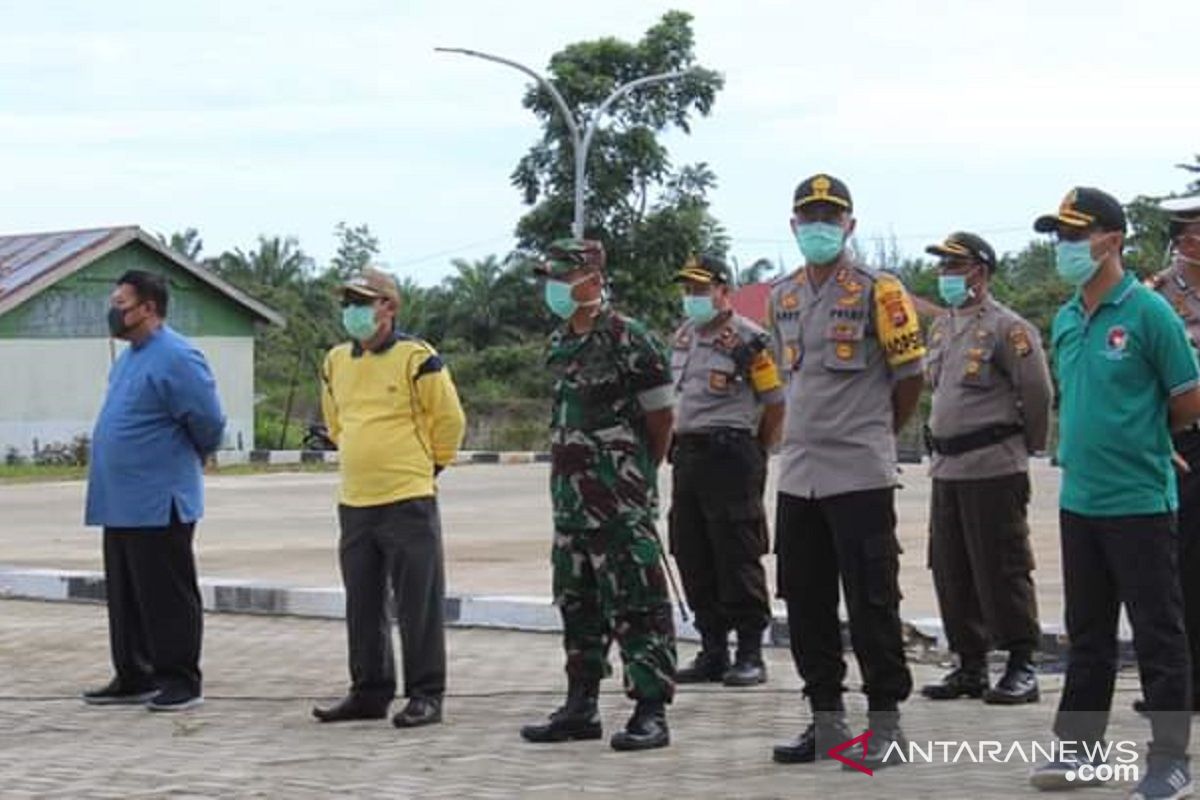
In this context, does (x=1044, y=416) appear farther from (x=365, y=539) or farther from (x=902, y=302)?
(x=365, y=539)

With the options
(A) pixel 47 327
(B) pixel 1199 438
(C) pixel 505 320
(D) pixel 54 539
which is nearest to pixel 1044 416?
(B) pixel 1199 438

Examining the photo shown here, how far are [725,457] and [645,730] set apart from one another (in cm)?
203

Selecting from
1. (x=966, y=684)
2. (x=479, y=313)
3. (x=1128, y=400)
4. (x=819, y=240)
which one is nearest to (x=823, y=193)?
(x=819, y=240)

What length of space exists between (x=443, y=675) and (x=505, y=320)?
155ft

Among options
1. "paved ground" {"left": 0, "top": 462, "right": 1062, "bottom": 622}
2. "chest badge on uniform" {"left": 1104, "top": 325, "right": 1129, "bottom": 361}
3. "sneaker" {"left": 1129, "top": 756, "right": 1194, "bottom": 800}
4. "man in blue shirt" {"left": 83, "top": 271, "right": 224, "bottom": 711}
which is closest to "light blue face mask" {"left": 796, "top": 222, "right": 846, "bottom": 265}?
"chest badge on uniform" {"left": 1104, "top": 325, "right": 1129, "bottom": 361}

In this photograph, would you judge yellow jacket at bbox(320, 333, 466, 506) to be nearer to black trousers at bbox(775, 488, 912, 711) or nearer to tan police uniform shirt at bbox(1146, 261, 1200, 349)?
black trousers at bbox(775, 488, 912, 711)

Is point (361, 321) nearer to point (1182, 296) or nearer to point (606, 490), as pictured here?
point (606, 490)

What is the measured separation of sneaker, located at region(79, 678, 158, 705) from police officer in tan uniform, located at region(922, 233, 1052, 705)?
3.37 m

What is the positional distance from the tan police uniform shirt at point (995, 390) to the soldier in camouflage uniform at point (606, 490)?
1485 mm

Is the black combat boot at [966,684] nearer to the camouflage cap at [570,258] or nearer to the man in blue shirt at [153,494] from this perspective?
the camouflage cap at [570,258]

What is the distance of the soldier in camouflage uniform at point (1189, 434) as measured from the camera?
25.6 ft

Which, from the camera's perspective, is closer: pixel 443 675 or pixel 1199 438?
pixel 1199 438

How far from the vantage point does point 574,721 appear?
7.85 meters

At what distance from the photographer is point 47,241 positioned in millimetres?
41719
